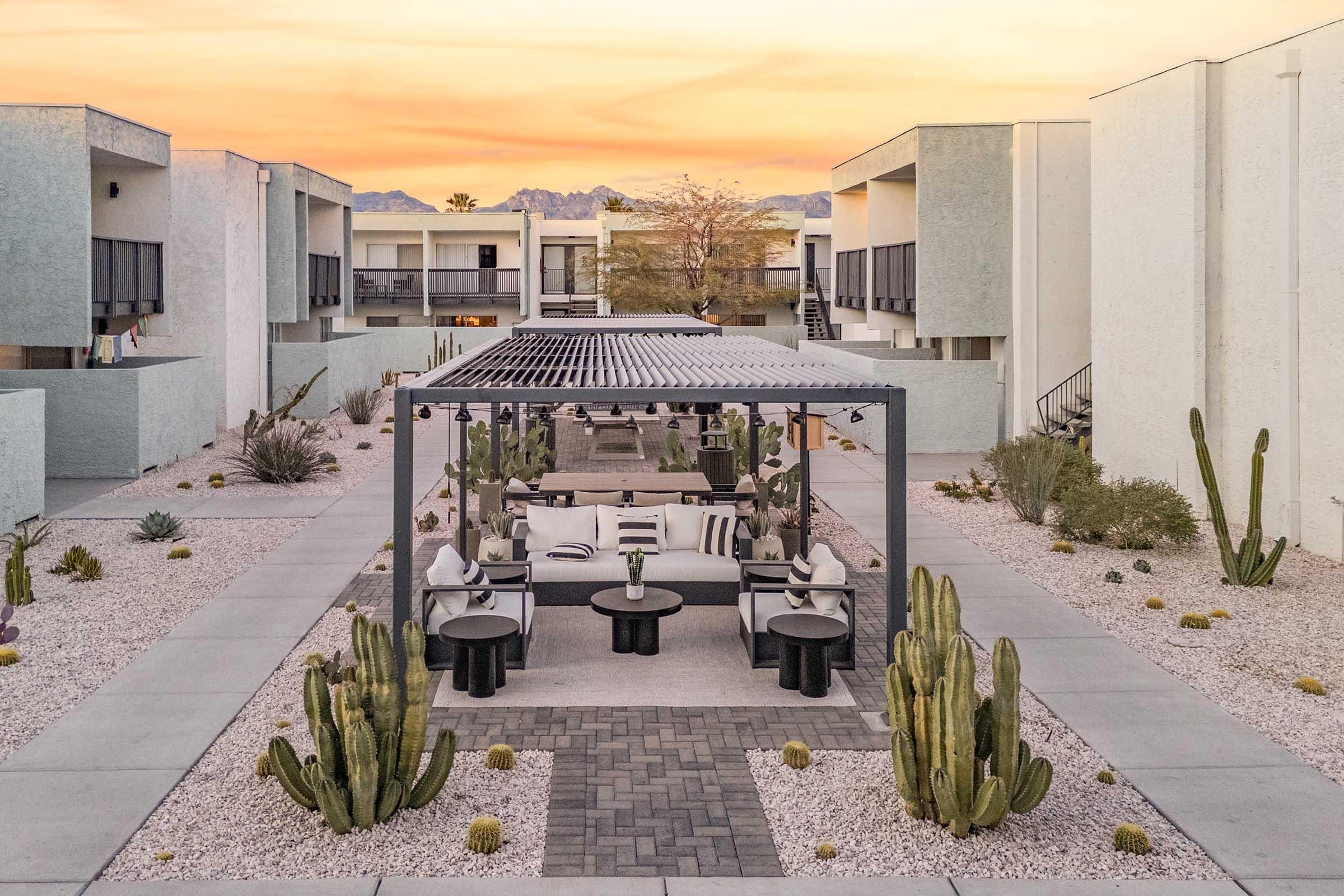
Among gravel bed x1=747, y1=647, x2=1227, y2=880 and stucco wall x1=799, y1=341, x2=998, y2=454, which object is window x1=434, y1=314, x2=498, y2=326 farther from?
gravel bed x1=747, y1=647, x2=1227, y2=880

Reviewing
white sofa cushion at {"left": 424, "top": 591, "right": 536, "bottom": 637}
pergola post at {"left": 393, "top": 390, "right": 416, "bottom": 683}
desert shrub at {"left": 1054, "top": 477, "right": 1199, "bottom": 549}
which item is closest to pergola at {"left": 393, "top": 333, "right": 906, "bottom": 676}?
pergola post at {"left": 393, "top": 390, "right": 416, "bottom": 683}

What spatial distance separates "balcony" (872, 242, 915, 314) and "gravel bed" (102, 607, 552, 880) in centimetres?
2111

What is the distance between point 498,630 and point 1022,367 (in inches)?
688

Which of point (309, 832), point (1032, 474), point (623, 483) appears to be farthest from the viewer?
point (1032, 474)

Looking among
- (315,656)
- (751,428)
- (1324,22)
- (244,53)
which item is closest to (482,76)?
(244,53)

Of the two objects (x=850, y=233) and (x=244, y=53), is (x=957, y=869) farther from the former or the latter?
(x=850, y=233)

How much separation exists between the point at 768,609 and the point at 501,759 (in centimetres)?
326

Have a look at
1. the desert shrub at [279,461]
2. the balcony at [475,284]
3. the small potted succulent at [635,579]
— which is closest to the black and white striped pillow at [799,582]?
the small potted succulent at [635,579]

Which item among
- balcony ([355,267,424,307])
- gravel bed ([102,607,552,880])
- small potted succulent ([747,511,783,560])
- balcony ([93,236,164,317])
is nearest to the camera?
gravel bed ([102,607,552,880])

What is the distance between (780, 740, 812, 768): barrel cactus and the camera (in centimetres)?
833

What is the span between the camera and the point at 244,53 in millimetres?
28266

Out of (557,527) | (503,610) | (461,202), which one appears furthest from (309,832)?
(461,202)

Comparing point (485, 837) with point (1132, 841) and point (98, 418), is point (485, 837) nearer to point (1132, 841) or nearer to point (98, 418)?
point (1132, 841)

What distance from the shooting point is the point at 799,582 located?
10.8 metres
